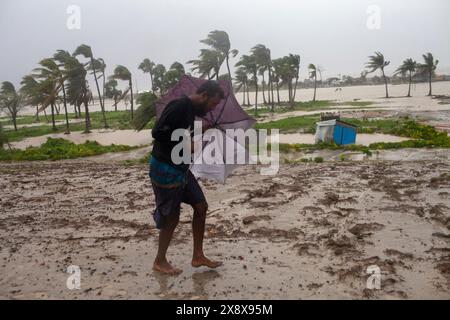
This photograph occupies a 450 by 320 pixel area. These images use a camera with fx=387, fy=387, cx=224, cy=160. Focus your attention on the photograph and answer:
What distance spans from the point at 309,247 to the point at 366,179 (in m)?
4.04

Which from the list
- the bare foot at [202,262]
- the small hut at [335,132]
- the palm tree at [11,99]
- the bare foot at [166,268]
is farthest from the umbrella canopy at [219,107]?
the palm tree at [11,99]

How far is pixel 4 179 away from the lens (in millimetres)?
9742

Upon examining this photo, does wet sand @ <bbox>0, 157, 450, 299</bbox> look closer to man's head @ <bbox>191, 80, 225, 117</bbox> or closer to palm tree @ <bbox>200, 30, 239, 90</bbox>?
man's head @ <bbox>191, 80, 225, 117</bbox>

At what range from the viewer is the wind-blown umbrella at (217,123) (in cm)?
403

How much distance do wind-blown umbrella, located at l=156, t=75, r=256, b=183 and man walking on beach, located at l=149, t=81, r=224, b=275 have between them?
374mm

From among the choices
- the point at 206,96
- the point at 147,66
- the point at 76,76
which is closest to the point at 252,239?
the point at 206,96

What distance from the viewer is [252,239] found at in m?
4.75

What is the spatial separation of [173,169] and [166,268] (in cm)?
103

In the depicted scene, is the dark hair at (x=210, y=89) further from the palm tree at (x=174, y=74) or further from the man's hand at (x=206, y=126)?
the palm tree at (x=174, y=74)

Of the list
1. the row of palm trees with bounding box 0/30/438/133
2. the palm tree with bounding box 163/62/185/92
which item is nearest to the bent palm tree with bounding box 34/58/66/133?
the row of palm trees with bounding box 0/30/438/133

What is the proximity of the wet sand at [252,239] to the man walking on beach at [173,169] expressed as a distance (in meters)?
0.57

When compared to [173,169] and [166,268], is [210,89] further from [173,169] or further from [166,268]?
[166,268]

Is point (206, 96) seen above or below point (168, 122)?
above
